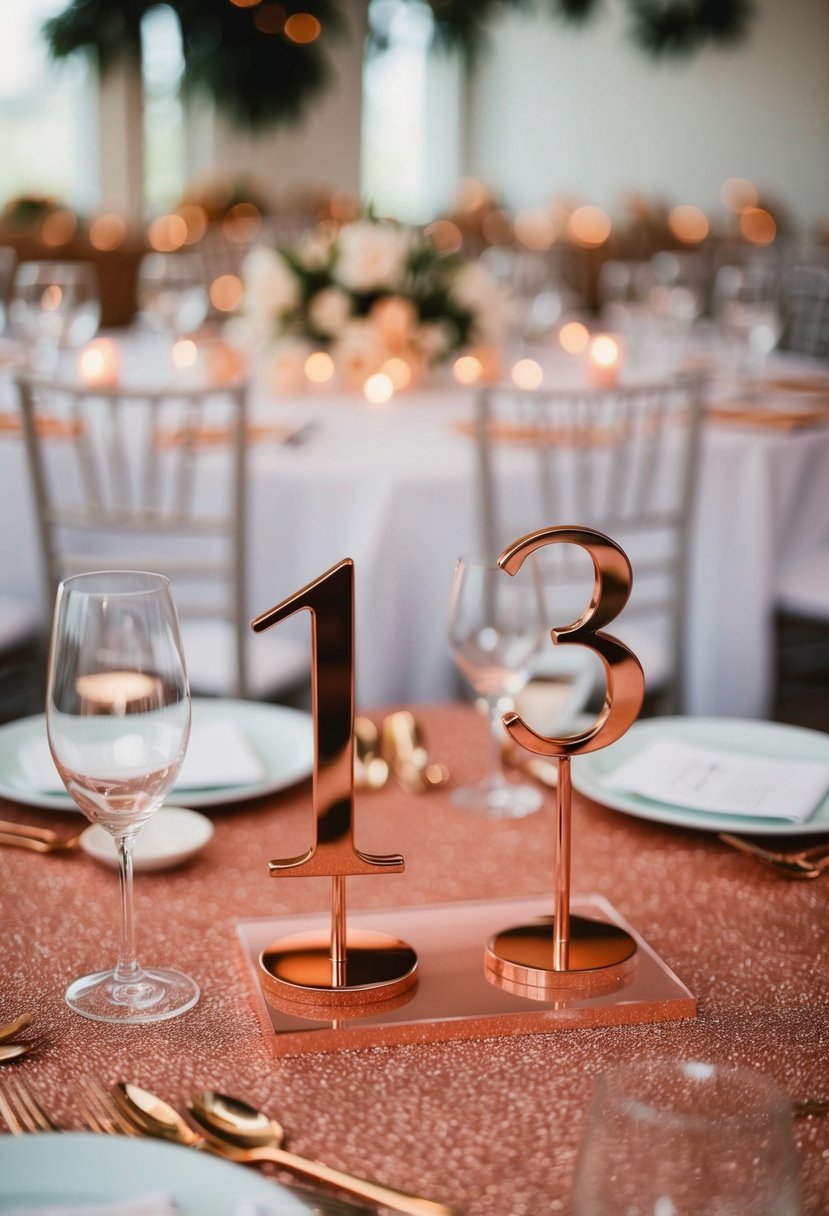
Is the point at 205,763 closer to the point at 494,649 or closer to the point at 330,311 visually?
the point at 494,649

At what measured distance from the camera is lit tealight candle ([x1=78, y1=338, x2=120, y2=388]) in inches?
102

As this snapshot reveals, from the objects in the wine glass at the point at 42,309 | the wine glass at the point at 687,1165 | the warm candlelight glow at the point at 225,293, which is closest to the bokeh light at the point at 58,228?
the warm candlelight glow at the point at 225,293

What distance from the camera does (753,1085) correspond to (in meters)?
0.49

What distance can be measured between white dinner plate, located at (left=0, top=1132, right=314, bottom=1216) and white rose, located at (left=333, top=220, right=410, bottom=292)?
2.58 m

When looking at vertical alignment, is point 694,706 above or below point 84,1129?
below

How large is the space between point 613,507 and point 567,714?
50.9 inches

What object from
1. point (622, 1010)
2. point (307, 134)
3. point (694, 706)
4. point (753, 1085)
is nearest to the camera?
point (753, 1085)

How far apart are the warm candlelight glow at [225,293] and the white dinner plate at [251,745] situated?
356 centimetres

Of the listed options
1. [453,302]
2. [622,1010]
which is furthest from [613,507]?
[622,1010]

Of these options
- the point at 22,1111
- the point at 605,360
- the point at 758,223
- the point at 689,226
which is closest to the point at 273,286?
the point at 605,360

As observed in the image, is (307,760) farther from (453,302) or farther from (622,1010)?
(453,302)

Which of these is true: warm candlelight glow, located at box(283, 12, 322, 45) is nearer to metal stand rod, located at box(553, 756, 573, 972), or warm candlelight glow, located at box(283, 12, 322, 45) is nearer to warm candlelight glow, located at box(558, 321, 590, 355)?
warm candlelight glow, located at box(558, 321, 590, 355)

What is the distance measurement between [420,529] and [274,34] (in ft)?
28.6

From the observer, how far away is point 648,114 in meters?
12.4
